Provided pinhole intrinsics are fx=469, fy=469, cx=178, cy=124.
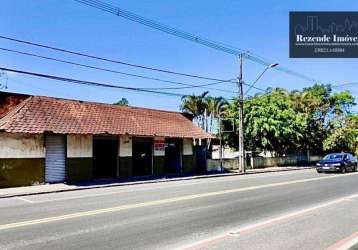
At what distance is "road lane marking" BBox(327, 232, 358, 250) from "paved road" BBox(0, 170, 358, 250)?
2 centimetres

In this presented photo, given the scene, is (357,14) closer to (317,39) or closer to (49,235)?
(317,39)

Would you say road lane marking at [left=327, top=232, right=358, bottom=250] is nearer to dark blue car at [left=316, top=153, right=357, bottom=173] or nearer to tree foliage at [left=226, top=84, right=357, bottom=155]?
dark blue car at [left=316, top=153, right=357, bottom=173]

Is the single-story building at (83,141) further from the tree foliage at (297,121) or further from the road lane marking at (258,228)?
the road lane marking at (258,228)

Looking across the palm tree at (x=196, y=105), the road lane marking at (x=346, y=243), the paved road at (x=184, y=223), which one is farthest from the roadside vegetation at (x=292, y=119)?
the road lane marking at (x=346, y=243)

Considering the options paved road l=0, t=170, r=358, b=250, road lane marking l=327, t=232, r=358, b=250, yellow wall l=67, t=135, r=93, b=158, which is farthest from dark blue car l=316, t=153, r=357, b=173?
road lane marking l=327, t=232, r=358, b=250

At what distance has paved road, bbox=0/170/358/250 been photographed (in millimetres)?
8414

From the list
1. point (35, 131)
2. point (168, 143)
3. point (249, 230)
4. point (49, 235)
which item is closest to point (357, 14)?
point (168, 143)

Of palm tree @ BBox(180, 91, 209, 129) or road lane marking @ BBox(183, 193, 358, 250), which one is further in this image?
palm tree @ BBox(180, 91, 209, 129)

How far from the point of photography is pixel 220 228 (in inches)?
390

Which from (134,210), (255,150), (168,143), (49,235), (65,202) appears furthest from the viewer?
(255,150)

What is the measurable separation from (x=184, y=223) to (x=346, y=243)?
3575mm

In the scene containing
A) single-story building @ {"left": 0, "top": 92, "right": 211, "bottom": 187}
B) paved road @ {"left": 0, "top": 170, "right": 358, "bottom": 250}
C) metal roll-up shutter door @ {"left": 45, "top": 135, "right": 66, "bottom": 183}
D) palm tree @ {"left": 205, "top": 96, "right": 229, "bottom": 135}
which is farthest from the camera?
palm tree @ {"left": 205, "top": 96, "right": 229, "bottom": 135}

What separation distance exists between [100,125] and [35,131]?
4719 mm

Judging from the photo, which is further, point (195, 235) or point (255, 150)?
point (255, 150)
